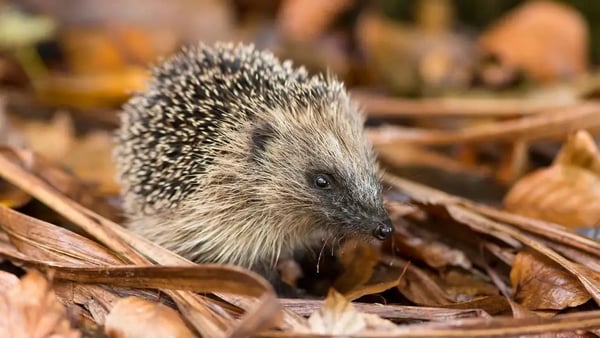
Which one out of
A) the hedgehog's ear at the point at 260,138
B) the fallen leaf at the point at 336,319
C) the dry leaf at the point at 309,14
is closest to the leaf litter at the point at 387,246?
the fallen leaf at the point at 336,319

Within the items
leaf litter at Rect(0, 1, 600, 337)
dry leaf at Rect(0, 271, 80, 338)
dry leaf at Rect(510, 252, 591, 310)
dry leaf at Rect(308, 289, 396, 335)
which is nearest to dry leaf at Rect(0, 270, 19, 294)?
leaf litter at Rect(0, 1, 600, 337)

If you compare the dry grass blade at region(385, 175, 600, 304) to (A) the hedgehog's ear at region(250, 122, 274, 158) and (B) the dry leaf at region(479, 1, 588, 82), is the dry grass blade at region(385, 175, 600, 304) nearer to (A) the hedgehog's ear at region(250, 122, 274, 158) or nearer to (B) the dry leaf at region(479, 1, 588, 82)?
(A) the hedgehog's ear at region(250, 122, 274, 158)

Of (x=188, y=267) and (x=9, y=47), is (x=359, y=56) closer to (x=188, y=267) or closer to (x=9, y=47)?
(x=9, y=47)

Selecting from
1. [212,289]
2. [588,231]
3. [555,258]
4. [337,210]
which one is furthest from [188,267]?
[588,231]

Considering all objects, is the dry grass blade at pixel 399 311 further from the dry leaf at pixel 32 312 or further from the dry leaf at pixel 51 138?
the dry leaf at pixel 51 138

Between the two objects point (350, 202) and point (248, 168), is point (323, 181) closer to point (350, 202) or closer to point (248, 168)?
point (350, 202)

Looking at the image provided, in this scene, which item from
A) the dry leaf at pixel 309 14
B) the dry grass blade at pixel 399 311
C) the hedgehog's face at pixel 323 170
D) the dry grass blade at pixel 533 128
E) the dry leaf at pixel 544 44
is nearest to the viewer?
the dry grass blade at pixel 399 311
